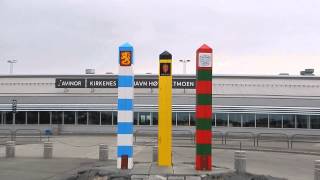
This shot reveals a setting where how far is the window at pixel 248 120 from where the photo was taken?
5172 centimetres

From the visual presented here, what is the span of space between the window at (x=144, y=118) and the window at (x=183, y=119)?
2.98m

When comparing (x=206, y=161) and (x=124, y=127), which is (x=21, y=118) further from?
(x=206, y=161)

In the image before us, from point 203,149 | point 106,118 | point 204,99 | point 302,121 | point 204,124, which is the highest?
point 204,99

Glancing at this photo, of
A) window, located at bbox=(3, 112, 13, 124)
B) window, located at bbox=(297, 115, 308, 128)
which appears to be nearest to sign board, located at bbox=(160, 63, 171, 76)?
window, located at bbox=(297, 115, 308, 128)

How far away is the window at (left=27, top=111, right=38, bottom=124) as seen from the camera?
54.5 meters

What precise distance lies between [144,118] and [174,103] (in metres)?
3.30

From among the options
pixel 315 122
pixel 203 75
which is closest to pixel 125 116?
pixel 203 75

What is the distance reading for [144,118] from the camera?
53062 mm

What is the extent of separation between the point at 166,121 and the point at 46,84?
147 ft

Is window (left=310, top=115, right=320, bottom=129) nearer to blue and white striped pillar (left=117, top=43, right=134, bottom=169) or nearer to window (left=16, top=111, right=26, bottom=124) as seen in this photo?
window (left=16, top=111, right=26, bottom=124)

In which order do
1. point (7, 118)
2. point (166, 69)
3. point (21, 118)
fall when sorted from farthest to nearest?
1. point (7, 118)
2. point (21, 118)
3. point (166, 69)

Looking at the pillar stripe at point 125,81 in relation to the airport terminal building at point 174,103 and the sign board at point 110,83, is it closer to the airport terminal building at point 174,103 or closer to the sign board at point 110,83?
the airport terminal building at point 174,103

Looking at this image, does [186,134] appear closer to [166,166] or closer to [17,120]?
[17,120]

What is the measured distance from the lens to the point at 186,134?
1989 inches
